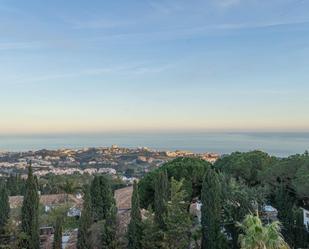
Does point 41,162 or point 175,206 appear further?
point 41,162

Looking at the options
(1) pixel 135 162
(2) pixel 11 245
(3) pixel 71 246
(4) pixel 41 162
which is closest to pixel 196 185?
(3) pixel 71 246

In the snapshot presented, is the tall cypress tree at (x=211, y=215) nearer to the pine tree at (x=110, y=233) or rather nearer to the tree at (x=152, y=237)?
the tree at (x=152, y=237)

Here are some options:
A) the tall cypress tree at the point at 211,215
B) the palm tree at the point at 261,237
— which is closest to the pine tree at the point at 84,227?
the tall cypress tree at the point at 211,215

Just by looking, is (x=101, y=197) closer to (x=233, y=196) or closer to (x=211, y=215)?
(x=233, y=196)

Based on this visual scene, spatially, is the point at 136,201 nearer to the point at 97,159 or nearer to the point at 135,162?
the point at 135,162

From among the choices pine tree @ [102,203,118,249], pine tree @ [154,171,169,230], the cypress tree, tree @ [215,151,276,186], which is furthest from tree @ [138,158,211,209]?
the cypress tree

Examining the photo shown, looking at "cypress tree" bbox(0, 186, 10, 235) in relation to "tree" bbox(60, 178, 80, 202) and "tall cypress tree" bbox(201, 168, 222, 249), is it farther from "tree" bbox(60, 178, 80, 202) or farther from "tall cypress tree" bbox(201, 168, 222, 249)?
"tree" bbox(60, 178, 80, 202)

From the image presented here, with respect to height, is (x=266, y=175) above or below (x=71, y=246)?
above

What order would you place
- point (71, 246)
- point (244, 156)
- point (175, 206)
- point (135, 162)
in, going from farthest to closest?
point (135, 162), point (244, 156), point (71, 246), point (175, 206)

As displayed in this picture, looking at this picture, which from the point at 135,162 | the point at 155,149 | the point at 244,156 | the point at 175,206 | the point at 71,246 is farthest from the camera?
the point at 155,149
